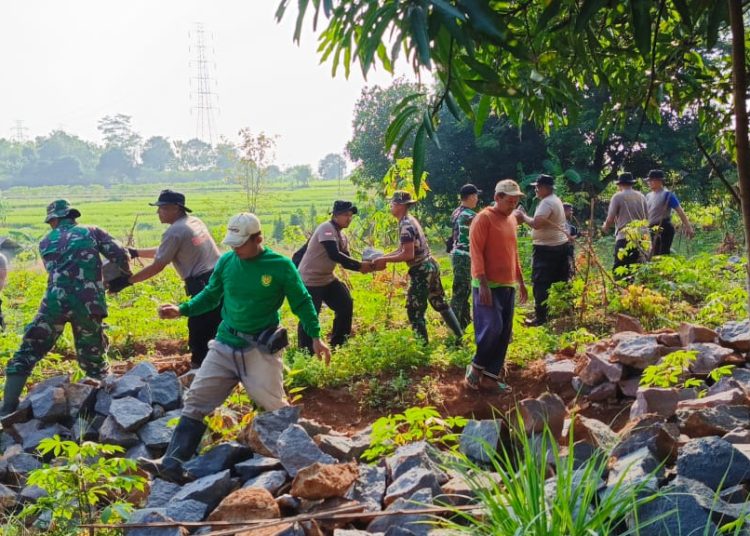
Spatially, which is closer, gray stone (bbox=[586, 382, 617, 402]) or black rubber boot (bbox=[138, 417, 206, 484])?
black rubber boot (bbox=[138, 417, 206, 484])

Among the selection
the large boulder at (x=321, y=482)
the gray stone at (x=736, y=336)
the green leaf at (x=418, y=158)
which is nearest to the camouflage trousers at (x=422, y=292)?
the gray stone at (x=736, y=336)

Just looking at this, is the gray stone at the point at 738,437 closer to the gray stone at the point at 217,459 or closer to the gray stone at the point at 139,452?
the gray stone at the point at 217,459

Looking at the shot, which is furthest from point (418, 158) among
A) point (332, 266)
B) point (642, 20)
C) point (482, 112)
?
point (332, 266)

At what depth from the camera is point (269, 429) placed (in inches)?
175

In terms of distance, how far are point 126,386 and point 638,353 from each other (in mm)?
3965

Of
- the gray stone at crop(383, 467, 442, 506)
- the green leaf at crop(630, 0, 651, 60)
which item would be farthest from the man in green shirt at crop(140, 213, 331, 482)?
the green leaf at crop(630, 0, 651, 60)

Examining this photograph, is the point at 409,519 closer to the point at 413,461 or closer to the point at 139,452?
the point at 413,461

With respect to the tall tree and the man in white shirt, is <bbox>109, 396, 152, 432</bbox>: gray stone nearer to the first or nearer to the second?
the man in white shirt

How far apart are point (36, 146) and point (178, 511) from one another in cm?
8436

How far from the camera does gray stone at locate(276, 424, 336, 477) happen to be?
3.96 metres

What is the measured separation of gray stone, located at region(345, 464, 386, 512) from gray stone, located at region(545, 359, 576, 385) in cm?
250

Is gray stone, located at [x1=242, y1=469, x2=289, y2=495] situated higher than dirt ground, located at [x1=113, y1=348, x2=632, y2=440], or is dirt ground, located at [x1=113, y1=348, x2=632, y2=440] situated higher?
gray stone, located at [x1=242, y1=469, x2=289, y2=495]

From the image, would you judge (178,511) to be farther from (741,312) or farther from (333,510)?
(741,312)

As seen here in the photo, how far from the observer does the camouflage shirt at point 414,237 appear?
22.4 feet
